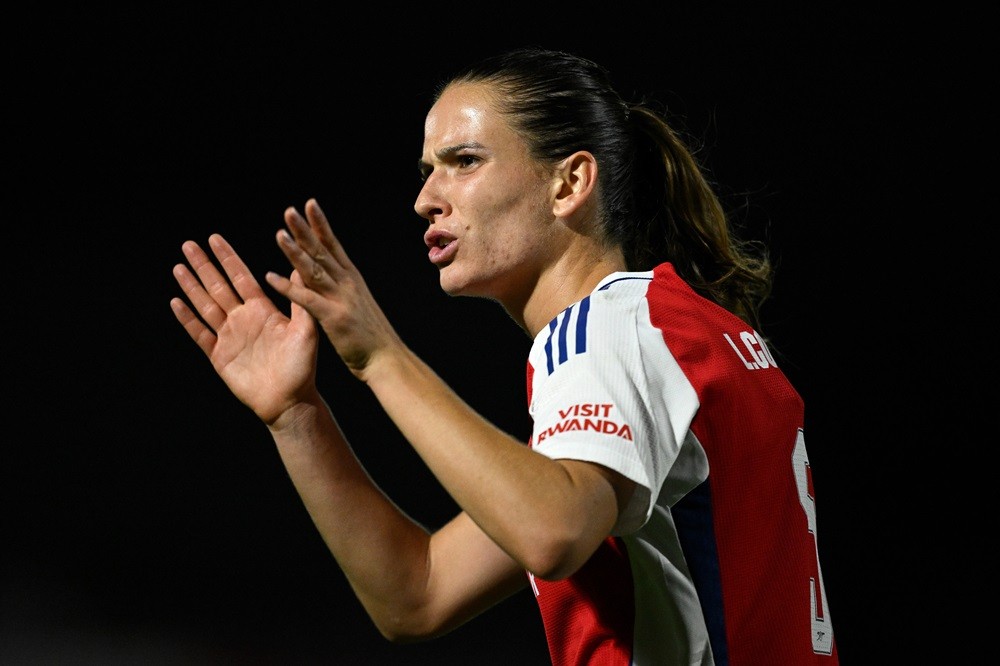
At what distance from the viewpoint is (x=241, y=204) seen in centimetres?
264

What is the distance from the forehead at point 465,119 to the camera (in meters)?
1.16

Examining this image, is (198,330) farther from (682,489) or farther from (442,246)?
(682,489)

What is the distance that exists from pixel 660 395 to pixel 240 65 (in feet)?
6.88

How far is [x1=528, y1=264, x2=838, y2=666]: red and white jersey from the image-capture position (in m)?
0.81

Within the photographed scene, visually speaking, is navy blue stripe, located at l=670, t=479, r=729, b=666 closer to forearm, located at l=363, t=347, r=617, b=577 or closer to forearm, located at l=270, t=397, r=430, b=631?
forearm, located at l=363, t=347, r=617, b=577

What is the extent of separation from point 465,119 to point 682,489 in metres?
0.50

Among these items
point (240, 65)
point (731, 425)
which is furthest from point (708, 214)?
point (240, 65)

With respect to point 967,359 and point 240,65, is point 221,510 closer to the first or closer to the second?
point 240,65

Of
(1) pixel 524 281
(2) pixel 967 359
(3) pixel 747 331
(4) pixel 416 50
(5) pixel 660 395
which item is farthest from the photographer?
(4) pixel 416 50

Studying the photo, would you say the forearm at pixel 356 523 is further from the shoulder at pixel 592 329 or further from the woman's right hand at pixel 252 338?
the shoulder at pixel 592 329

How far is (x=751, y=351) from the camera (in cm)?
95

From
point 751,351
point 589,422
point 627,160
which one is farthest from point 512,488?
point 627,160

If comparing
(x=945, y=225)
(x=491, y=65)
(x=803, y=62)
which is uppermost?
(x=491, y=65)

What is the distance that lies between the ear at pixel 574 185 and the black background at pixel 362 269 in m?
1.39
